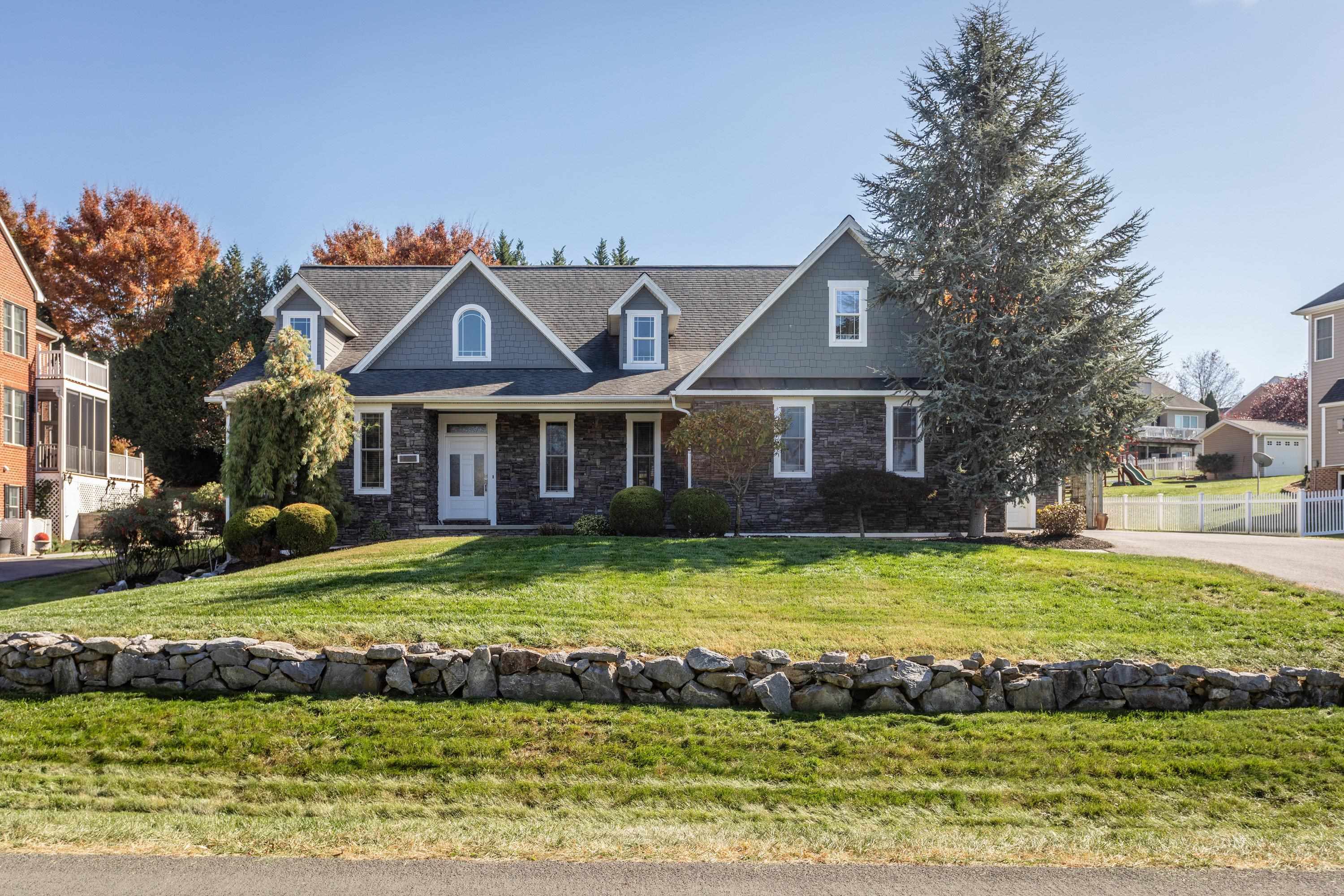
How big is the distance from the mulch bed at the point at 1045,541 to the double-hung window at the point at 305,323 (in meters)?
14.5

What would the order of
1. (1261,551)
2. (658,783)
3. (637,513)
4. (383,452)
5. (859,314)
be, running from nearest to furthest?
(658,783) → (1261,551) → (637,513) → (383,452) → (859,314)

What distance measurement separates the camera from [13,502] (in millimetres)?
26969

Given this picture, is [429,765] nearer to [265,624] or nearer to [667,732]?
[667,732]

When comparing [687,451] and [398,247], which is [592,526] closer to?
[687,451]

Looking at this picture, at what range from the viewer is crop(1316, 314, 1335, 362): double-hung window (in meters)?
29.0

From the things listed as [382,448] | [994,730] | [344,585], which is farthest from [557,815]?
[382,448]

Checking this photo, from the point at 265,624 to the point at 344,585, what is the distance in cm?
193

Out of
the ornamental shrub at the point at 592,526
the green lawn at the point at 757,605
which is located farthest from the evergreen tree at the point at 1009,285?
the ornamental shrub at the point at 592,526

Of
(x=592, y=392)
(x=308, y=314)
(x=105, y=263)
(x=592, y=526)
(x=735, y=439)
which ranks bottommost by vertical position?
(x=592, y=526)

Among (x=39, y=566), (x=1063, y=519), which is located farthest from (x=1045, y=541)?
(x=39, y=566)

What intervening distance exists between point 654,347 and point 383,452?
6547mm

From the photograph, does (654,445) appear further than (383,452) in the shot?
Yes

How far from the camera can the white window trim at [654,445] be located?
19844mm

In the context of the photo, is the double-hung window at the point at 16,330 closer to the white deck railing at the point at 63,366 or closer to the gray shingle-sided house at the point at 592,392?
the white deck railing at the point at 63,366
